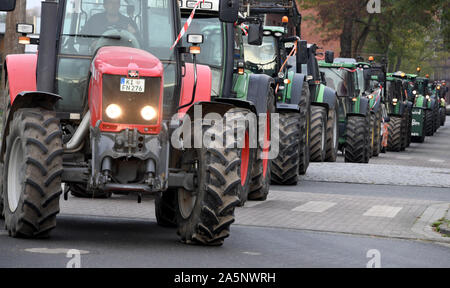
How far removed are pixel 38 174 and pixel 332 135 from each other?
49.9ft

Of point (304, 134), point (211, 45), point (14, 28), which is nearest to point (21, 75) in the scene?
point (211, 45)

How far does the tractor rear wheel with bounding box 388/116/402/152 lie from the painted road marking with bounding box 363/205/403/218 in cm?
2018

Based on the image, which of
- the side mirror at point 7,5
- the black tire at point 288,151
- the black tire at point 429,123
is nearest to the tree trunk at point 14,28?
the black tire at point 288,151

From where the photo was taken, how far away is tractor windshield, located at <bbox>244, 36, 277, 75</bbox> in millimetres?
20562

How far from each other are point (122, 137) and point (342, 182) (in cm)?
1179

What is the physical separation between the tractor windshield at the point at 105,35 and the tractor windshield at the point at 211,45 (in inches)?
156

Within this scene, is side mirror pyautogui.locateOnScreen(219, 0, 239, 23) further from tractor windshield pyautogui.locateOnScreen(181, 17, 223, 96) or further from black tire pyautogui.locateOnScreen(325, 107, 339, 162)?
black tire pyautogui.locateOnScreen(325, 107, 339, 162)

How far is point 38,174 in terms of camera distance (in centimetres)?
1004

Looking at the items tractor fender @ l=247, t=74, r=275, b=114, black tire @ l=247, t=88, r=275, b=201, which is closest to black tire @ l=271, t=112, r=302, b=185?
black tire @ l=247, t=88, r=275, b=201

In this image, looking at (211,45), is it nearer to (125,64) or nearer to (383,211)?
(383,211)

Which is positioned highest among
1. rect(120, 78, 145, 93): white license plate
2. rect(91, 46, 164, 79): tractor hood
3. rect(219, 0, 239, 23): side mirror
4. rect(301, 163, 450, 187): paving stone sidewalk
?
rect(219, 0, 239, 23): side mirror

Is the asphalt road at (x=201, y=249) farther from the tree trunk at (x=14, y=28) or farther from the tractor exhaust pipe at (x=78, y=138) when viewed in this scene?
the tree trunk at (x=14, y=28)
